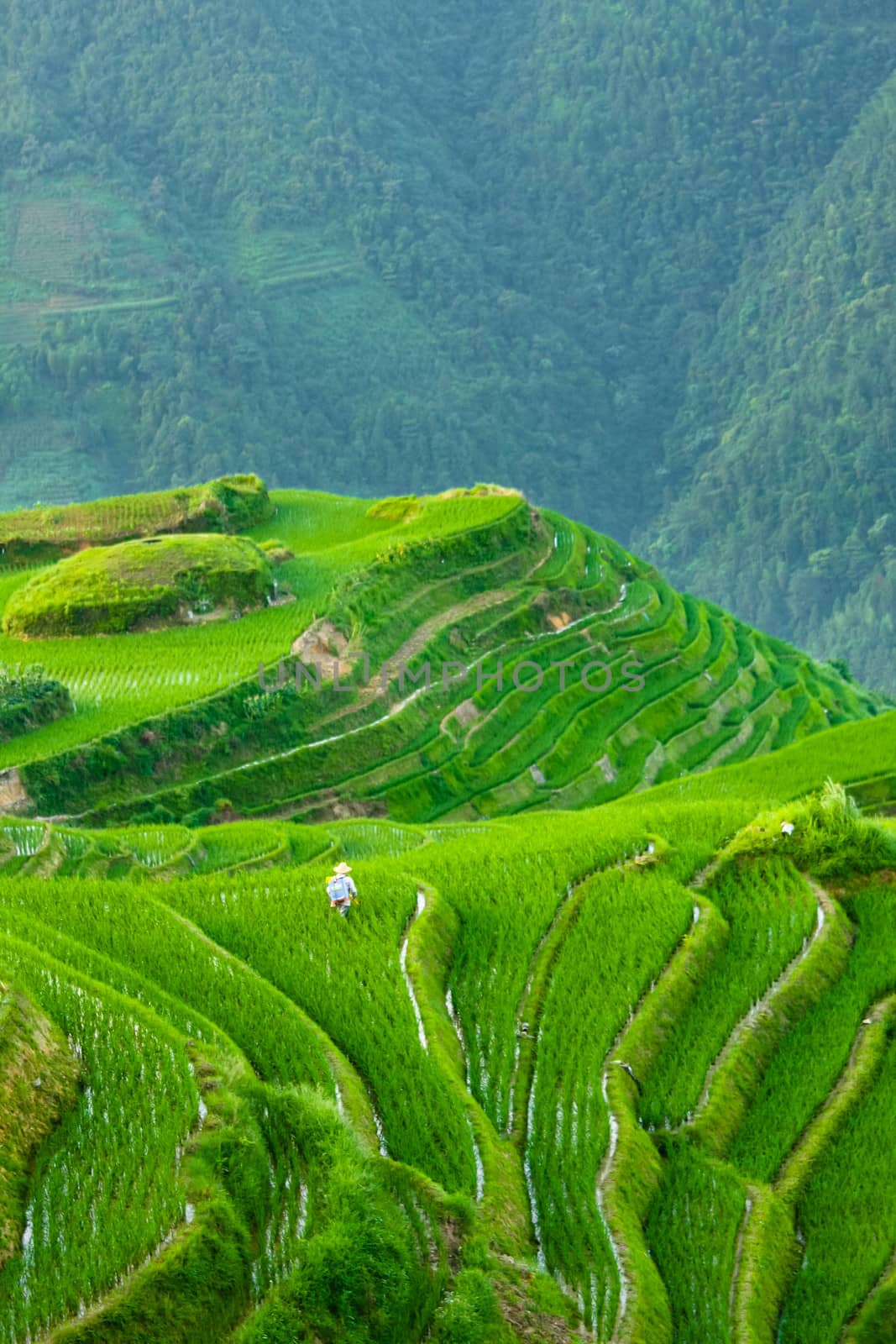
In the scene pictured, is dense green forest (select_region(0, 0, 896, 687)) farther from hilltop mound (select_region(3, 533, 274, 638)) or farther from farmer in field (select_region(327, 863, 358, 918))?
farmer in field (select_region(327, 863, 358, 918))

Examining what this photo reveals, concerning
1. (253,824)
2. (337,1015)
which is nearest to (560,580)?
(253,824)

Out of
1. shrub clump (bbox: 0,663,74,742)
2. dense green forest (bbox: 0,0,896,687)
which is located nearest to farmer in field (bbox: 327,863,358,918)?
shrub clump (bbox: 0,663,74,742)

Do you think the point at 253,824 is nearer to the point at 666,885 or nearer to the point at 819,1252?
the point at 666,885

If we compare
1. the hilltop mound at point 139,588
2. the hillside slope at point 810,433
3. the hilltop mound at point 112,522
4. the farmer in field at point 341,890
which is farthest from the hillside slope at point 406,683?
the hillside slope at point 810,433

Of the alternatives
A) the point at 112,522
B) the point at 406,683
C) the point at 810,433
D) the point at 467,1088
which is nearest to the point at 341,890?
the point at 467,1088

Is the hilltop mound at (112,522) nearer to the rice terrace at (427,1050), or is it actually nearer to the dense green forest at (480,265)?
the rice terrace at (427,1050)

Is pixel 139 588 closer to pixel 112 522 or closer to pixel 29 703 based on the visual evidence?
pixel 29 703
